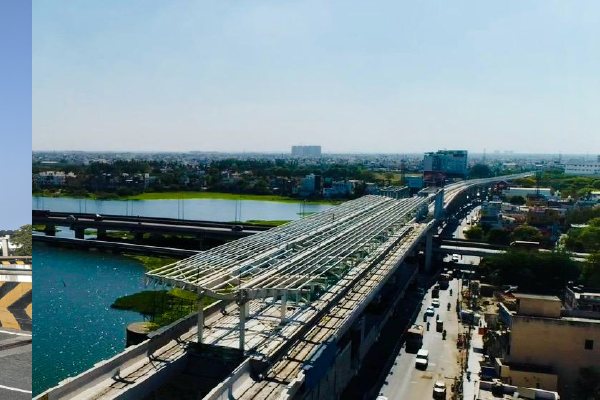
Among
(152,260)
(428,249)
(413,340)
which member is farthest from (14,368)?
(428,249)

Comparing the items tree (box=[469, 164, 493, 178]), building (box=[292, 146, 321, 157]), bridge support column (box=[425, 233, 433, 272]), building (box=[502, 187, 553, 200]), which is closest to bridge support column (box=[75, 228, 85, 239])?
bridge support column (box=[425, 233, 433, 272])

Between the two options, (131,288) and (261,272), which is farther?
(131,288)

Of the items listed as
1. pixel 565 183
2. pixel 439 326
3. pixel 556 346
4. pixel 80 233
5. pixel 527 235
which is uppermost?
pixel 565 183

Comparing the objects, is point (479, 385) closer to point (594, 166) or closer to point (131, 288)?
point (131, 288)

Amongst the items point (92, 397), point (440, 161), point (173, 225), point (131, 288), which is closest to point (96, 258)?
point (173, 225)

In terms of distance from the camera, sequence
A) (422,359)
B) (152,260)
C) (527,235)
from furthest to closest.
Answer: (527,235)
(152,260)
(422,359)

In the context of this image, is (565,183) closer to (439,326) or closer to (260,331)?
(439,326)
